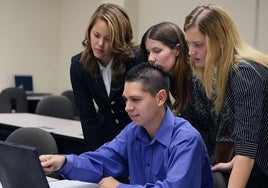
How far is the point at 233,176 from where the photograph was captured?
184 centimetres

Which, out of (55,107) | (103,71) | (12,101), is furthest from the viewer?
(12,101)

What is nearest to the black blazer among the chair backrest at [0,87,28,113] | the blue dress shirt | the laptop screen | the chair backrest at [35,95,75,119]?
the blue dress shirt

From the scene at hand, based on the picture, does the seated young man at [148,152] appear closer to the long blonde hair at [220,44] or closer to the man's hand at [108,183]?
the man's hand at [108,183]

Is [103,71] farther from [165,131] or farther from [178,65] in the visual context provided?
[165,131]

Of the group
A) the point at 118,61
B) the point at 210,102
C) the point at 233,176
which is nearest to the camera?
the point at 233,176

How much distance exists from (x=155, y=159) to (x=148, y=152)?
0.17 ft

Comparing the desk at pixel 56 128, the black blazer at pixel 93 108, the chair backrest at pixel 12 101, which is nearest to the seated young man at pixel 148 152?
the black blazer at pixel 93 108

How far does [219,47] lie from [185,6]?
3817mm

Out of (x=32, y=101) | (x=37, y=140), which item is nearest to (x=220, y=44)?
(x=37, y=140)

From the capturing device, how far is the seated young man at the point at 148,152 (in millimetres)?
1873

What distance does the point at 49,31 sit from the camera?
7.04 m

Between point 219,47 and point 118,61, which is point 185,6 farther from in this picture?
point 219,47

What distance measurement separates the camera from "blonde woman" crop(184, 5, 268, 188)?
1863 mm

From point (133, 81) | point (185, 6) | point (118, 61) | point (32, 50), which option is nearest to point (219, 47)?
point (133, 81)
